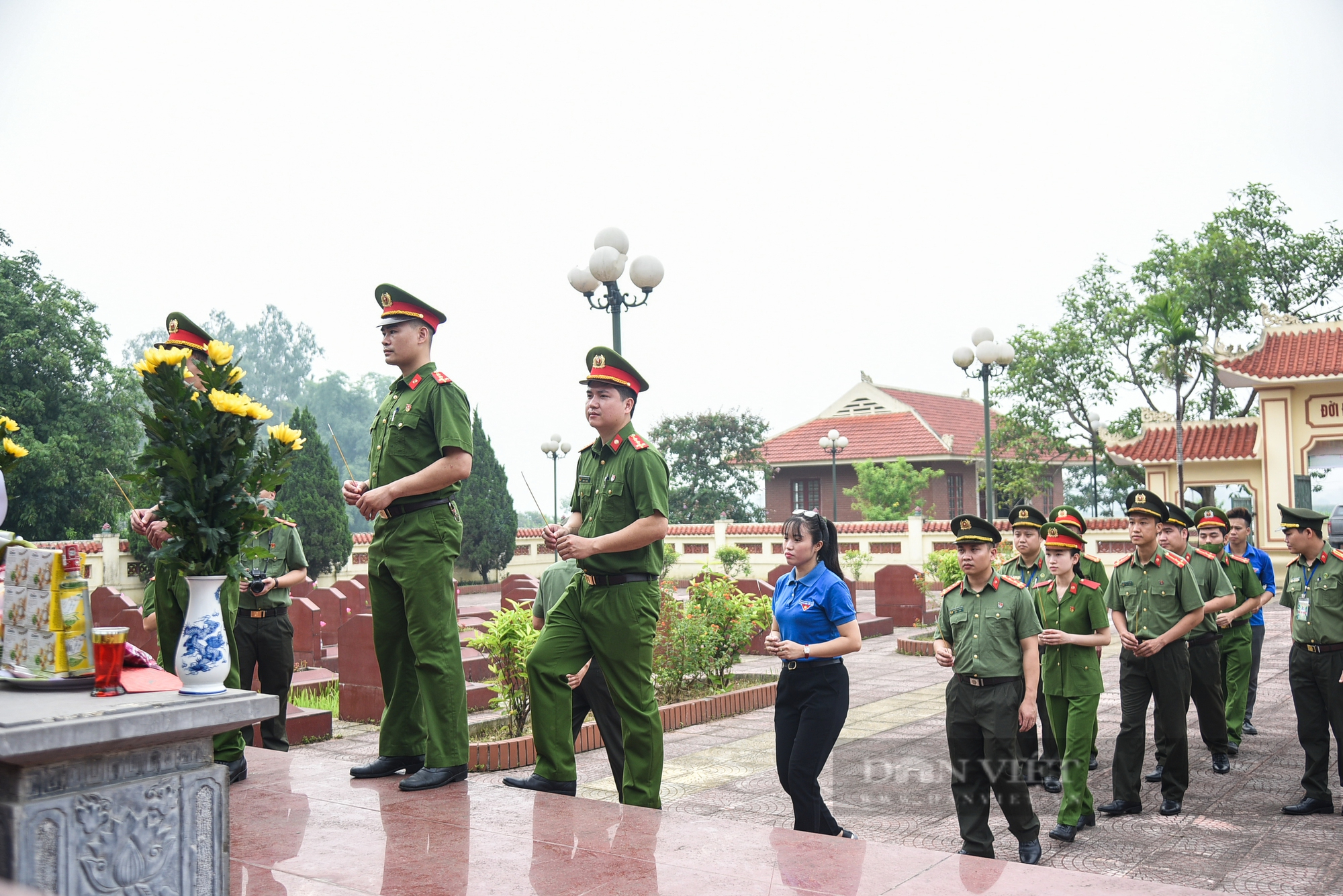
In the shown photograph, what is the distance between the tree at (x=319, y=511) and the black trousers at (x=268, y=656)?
20.7 meters

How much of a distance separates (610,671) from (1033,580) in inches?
155

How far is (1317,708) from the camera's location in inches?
261

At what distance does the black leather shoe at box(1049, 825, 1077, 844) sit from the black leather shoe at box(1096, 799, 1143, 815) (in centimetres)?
66

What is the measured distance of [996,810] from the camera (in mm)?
6652

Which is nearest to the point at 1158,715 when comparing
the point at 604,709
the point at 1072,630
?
the point at 1072,630

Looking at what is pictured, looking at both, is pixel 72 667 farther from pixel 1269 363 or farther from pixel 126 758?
Result: pixel 1269 363

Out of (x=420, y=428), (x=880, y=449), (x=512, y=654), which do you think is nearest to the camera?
(x=420, y=428)

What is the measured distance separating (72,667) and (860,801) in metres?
5.12

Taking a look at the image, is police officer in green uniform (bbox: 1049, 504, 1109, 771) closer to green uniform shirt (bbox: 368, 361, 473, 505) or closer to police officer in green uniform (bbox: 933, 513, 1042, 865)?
police officer in green uniform (bbox: 933, 513, 1042, 865)

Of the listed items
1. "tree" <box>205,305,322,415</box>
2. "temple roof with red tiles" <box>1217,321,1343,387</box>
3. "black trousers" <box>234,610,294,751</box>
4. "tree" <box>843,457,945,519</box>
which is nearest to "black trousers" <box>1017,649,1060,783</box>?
"black trousers" <box>234,610,294,751</box>

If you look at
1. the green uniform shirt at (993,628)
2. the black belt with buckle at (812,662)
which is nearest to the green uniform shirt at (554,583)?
the black belt with buckle at (812,662)

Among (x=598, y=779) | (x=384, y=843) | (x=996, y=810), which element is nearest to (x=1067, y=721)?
(x=996, y=810)

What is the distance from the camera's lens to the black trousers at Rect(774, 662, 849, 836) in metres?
4.77

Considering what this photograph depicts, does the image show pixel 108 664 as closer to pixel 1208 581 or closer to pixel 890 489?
pixel 1208 581
